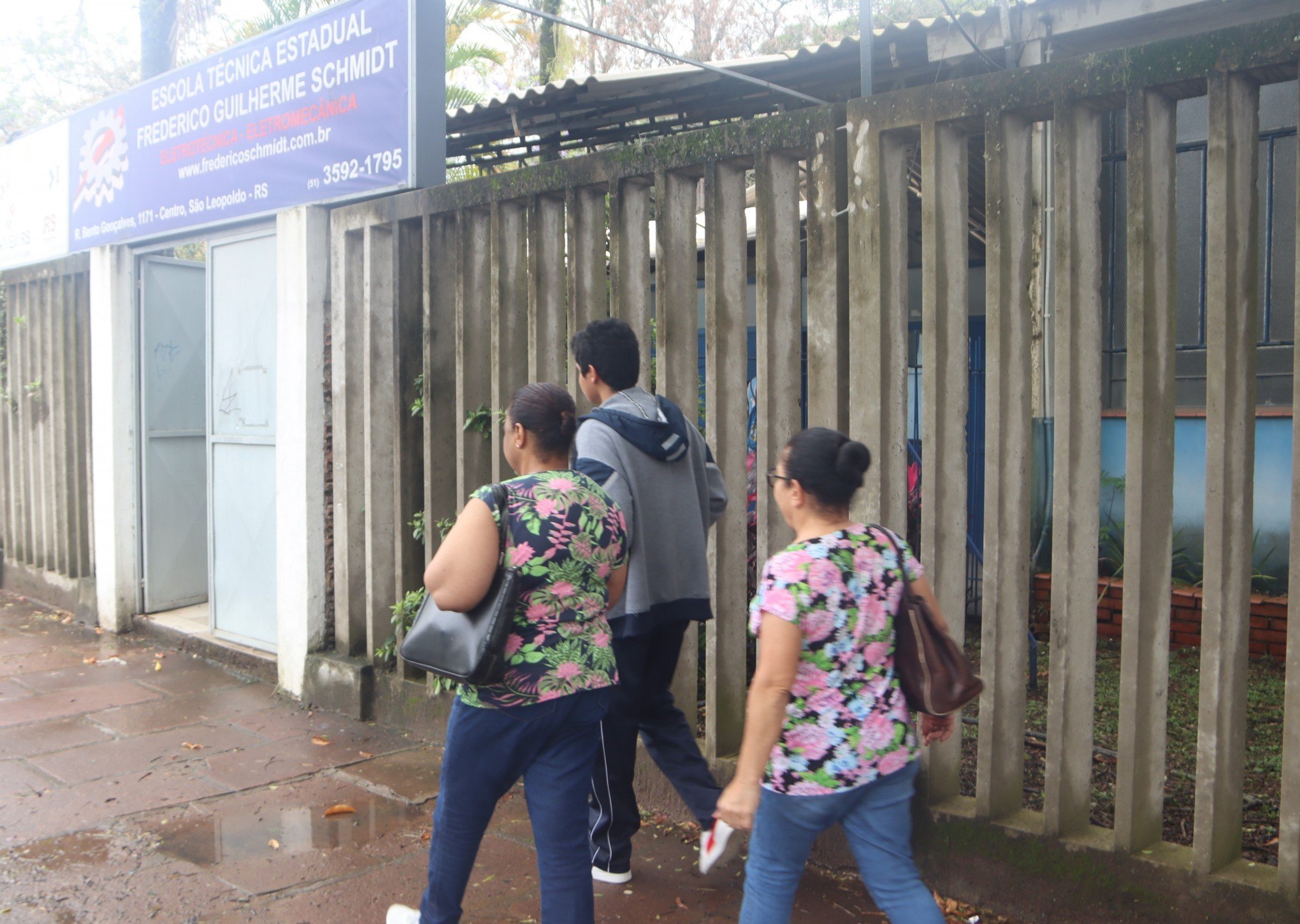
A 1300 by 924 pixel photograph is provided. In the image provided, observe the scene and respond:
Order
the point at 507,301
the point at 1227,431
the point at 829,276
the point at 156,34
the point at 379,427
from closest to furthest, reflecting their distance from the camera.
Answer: the point at 1227,431 < the point at 829,276 < the point at 507,301 < the point at 379,427 < the point at 156,34

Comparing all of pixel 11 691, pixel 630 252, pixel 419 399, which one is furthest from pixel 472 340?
pixel 11 691

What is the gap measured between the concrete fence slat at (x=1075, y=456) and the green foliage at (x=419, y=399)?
3.25 metres

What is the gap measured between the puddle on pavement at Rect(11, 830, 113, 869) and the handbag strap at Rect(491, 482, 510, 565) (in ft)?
7.89

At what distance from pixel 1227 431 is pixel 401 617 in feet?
12.6

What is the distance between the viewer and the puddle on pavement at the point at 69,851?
3887 mm

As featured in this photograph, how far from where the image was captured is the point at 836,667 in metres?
2.38

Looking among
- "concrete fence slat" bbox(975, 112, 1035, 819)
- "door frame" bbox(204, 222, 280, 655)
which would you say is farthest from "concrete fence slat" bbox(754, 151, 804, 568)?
"door frame" bbox(204, 222, 280, 655)

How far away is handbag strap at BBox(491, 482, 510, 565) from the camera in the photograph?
8.52 feet

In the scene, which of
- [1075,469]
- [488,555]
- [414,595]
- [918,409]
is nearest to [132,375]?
[414,595]

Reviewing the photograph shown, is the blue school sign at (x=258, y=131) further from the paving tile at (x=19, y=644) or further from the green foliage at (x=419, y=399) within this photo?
the paving tile at (x=19, y=644)

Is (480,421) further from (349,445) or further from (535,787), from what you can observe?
(535,787)

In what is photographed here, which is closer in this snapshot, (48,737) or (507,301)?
(507,301)

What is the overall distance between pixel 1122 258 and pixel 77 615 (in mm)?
7927

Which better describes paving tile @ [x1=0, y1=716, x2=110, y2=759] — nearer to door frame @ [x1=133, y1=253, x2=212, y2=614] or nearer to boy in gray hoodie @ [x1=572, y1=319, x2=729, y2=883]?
door frame @ [x1=133, y1=253, x2=212, y2=614]
